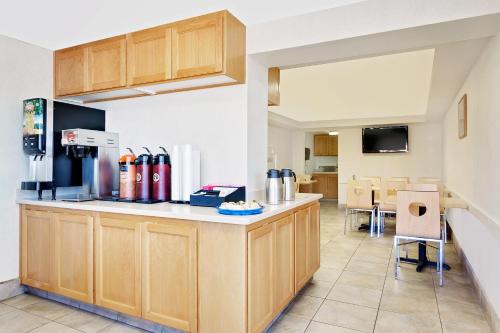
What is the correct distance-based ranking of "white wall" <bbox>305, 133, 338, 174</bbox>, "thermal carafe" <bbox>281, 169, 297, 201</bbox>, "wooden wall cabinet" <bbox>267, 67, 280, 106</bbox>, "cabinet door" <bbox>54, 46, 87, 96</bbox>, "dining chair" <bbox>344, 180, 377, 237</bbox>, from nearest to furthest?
"thermal carafe" <bbox>281, 169, 297, 201</bbox> < "cabinet door" <bbox>54, 46, 87, 96</bbox> < "wooden wall cabinet" <bbox>267, 67, 280, 106</bbox> < "dining chair" <bbox>344, 180, 377, 237</bbox> < "white wall" <bbox>305, 133, 338, 174</bbox>

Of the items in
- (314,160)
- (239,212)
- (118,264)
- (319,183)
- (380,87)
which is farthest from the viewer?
(314,160)

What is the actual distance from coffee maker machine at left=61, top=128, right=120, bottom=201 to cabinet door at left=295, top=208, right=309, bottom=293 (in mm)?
1760

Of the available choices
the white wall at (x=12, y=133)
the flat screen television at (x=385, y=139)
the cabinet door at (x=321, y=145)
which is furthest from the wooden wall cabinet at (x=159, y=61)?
the cabinet door at (x=321, y=145)

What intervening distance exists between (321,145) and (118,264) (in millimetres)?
9822

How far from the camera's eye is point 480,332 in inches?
91.7

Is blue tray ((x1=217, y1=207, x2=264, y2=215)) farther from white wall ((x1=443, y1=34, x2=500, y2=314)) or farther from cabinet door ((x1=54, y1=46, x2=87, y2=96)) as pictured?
cabinet door ((x1=54, y1=46, x2=87, y2=96))

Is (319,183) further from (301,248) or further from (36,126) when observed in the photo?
(36,126)

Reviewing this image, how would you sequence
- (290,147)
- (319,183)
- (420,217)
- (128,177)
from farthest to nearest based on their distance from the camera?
(319,183)
(290,147)
(420,217)
(128,177)

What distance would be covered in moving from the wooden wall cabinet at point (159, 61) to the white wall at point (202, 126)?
0.10m

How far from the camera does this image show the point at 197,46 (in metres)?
2.48

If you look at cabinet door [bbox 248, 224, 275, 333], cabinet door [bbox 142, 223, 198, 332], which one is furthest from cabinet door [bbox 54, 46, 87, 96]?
cabinet door [bbox 248, 224, 275, 333]

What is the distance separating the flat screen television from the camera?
8133 millimetres

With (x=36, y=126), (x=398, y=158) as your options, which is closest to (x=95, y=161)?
(x=36, y=126)

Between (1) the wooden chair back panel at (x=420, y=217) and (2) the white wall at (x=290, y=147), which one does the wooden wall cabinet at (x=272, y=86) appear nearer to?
(1) the wooden chair back panel at (x=420, y=217)
